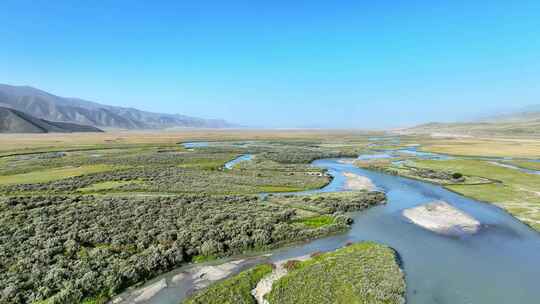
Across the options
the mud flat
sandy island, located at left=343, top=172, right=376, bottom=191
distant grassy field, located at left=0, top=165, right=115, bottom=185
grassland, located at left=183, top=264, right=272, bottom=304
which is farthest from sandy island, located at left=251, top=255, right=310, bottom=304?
distant grassy field, located at left=0, top=165, right=115, bottom=185

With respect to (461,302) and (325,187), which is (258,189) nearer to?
(325,187)

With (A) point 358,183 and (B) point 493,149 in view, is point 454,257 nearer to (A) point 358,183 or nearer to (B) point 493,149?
(A) point 358,183

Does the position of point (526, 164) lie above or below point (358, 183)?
above

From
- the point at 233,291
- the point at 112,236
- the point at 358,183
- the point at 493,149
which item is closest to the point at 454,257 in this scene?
the point at 233,291

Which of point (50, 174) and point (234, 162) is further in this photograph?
point (234, 162)

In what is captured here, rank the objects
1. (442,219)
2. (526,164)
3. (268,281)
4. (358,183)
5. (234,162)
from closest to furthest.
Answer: (268,281) < (442,219) < (358,183) < (526,164) < (234,162)

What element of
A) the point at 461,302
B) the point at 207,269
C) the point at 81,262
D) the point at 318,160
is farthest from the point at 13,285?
the point at 318,160

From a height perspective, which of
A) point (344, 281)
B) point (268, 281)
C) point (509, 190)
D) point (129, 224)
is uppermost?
point (509, 190)
